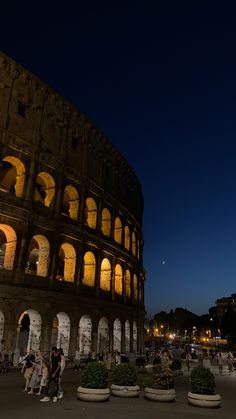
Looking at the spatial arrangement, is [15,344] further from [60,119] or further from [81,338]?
[60,119]

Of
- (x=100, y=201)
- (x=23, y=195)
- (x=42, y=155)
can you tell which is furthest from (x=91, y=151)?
(x=23, y=195)

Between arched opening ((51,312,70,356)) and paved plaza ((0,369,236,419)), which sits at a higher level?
arched opening ((51,312,70,356))

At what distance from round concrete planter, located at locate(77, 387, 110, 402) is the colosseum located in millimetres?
12077

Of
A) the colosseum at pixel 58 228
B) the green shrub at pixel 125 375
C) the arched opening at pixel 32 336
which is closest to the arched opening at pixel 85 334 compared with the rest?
the colosseum at pixel 58 228

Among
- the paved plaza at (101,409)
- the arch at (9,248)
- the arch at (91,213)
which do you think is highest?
the arch at (91,213)

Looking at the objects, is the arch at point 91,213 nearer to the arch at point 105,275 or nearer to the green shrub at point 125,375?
the arch at point 105,275

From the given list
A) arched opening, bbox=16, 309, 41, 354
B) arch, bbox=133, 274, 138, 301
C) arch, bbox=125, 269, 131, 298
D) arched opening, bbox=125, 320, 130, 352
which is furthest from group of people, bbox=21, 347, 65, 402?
arch, bbox=133, 274, 138, 301

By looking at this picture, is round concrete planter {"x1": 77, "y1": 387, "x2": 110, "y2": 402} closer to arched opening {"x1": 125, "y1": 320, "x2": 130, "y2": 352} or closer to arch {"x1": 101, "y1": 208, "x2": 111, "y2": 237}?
arch {"x1": 101, "y1": 208, "x2": 111, "y2": 237}

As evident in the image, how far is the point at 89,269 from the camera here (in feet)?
111

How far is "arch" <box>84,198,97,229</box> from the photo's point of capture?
115 feet

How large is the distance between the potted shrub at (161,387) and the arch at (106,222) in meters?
23.9

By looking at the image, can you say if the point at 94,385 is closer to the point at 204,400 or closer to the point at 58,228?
the point at 204,400

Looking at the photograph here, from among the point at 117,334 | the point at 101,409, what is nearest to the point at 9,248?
the point at 117,334

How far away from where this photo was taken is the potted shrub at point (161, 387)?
43.7 feet
